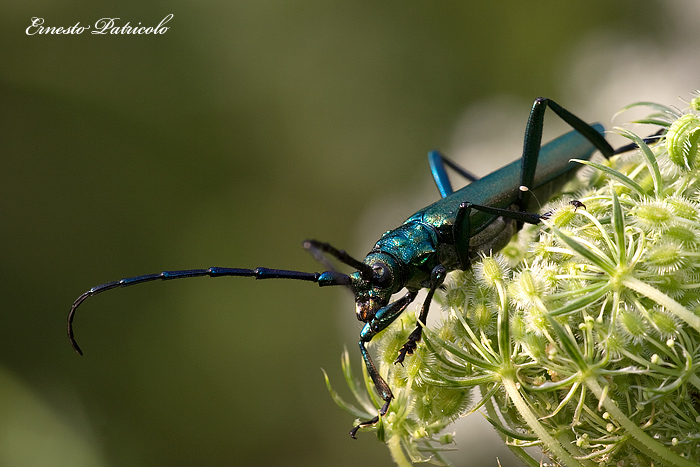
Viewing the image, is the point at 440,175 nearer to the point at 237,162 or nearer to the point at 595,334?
the point at 595,334

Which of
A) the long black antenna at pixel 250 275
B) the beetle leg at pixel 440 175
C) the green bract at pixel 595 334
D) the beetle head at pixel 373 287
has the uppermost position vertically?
the beetle leg at pixel 440 175

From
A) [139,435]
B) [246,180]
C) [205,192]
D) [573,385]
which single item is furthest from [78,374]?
[573,385]

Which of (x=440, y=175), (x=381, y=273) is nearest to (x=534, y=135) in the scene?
(x=440, y=175)

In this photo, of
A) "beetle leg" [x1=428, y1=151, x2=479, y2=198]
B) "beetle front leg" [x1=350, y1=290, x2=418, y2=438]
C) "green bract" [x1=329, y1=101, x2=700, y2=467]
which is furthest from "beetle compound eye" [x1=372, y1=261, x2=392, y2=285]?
"beetle leg" [x1=428, y1=151, x2=479, y2=198]

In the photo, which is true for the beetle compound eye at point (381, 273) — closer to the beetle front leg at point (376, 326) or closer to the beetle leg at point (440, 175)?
the beetle front leg at point (376, 326)

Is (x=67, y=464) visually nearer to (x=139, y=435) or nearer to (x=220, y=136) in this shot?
(x=139, y=435)

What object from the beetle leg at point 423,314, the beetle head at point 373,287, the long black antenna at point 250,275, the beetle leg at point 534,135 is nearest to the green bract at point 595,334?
the beetle leg at point 423,314

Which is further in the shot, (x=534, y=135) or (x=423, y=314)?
(x=534, y=135)
